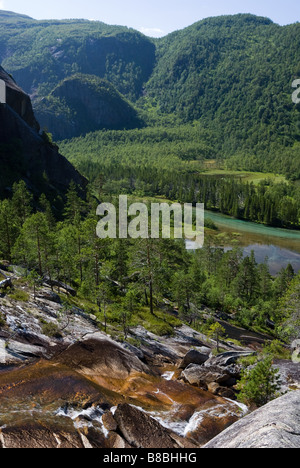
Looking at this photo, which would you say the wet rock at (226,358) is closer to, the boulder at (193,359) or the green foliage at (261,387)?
the boulder at (193,359)

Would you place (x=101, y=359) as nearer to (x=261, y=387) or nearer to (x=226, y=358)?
(x=226, y=358)

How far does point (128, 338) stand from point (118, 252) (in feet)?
77.5

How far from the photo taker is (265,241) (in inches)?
5551

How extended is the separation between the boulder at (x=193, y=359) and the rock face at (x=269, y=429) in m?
14.4

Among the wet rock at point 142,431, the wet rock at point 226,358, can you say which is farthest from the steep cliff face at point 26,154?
the wet rock at point 142,431

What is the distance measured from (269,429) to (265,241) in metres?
134

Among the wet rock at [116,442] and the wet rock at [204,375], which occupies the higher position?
the wet rock at [116,442]

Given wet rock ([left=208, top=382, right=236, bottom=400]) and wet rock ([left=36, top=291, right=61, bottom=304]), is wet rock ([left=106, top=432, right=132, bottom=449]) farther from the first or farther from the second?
wet rock ([left=36, top=291, right=61, bottom=304])

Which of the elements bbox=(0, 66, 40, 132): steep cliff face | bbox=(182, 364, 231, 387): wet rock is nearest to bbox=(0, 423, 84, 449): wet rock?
bbox=(182, 364, 231, 387): wet rock

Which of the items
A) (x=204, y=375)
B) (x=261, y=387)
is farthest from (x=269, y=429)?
(x=204, y=375)

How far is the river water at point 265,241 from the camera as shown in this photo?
384 ft

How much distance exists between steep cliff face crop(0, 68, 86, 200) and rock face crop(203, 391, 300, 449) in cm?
8972

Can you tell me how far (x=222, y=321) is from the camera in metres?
62.5

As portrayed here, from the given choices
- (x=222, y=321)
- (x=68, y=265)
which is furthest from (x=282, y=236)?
(x=68, y=265)
